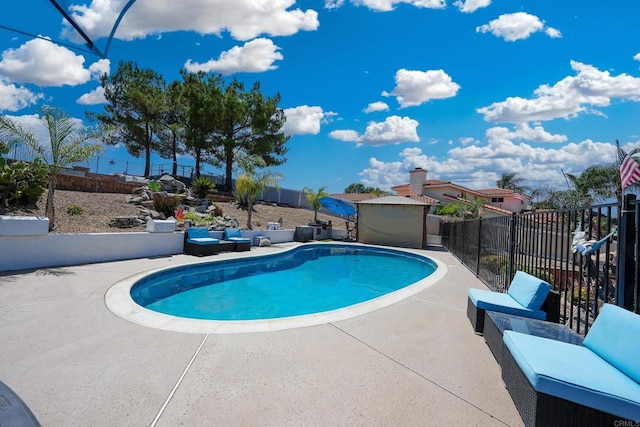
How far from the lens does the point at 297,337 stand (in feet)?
14.0

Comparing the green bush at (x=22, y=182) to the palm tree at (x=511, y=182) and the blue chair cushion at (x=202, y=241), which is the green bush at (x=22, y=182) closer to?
the blue chair cushion at (x=202, y=241)

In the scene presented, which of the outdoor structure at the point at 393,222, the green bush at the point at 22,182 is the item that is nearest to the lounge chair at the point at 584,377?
the green bush at the point at 22,182

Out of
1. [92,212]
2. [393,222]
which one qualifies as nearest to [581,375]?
[92,212]

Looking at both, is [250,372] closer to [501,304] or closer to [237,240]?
[501,304]

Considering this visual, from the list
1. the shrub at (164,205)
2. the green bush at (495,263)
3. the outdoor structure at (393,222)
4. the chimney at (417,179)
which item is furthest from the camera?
the chimney at (417,179)

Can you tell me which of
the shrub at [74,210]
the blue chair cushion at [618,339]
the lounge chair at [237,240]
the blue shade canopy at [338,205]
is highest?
the blue shade canopy at [338,205]

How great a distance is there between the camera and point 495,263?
7770 millimetres

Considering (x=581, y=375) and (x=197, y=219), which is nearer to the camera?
(x=581, y=375)

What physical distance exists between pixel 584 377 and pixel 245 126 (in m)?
26.8

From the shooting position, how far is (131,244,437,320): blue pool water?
7.03m

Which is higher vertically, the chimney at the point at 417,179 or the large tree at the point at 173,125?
the large tree at the point at 173,125

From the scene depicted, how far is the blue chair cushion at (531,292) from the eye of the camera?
13.6ft

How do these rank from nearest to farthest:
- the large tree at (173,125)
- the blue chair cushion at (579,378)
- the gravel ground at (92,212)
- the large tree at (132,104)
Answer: the blue chair cushion at (579,378), the gravel ground at (92,212), the large tree at (132,104), the large tree at (173,125)

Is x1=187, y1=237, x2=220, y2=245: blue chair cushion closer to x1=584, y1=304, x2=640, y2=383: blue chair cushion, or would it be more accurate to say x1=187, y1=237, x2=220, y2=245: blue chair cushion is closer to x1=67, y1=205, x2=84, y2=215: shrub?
x1=67, y1=205, x2=84, y2=215: shrub
